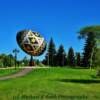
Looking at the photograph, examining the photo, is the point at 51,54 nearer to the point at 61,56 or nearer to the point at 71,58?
the point at 61,56

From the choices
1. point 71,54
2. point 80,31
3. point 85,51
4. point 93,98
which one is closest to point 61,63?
point 71,54

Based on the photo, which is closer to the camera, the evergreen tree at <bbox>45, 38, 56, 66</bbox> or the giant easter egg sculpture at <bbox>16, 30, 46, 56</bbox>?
the giant easter egg sculpture at <bbox>16, 30, 46, 56</bbox>

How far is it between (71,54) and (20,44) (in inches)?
1401

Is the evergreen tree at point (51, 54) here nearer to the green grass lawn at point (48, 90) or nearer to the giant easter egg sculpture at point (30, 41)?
the giant easter egg sculpture at point (30, 41)

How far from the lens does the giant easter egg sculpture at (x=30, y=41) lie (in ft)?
329

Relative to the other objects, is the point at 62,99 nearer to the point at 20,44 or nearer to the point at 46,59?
the point at 20,44

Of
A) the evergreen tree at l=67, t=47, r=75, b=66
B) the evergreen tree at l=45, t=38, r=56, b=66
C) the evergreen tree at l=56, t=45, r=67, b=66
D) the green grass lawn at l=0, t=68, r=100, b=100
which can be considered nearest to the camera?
the green grass lawn at l=0, t=68, r=100, b=100

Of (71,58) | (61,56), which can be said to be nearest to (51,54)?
(61,56)

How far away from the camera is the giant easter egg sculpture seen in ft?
329

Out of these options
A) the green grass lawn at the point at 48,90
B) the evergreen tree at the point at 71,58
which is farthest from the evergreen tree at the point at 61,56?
the green grass lawn at the point at 48,90

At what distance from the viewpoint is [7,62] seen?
400 ft

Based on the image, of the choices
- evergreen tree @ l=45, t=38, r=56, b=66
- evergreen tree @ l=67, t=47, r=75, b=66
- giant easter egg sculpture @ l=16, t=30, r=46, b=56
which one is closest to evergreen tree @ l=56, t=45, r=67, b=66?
evergreen tree @ l=45, t=38, r=56, b=66

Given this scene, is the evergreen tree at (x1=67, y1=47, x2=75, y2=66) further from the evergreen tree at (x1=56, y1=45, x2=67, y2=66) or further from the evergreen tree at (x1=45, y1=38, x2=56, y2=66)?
the evergreen tree at (x1=45, y1=38, x2=56, y2=66)

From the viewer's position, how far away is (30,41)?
101 m
